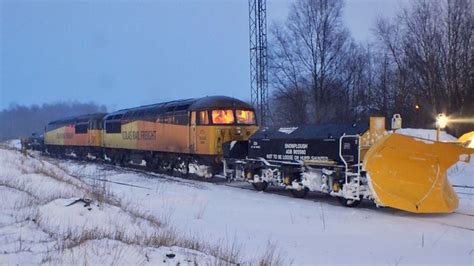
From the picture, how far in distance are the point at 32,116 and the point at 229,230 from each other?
139159mm

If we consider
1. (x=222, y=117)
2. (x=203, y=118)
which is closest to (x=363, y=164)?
(x=222, y=117)

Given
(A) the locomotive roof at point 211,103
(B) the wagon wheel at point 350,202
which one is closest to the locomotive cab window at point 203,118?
(A) the locomotive roof at point 211,103

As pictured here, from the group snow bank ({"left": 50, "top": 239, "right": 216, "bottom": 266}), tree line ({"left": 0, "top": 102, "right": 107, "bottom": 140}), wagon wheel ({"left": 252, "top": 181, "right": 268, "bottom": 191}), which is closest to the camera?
snow bank ({"left": 50, "top": 239, "right": 216, "bottom": 266})

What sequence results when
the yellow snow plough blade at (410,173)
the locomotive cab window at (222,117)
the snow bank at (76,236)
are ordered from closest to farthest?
1. the snow bank at (76,236)
2. the yellow snow plough blade at (410,173)
3. the locomotive cab window at (222,117)

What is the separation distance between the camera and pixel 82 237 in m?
7.15

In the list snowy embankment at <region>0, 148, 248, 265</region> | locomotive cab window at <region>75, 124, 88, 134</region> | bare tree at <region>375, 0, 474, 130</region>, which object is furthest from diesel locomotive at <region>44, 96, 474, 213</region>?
bare tree at <region>375, 0, 474, 130</region>

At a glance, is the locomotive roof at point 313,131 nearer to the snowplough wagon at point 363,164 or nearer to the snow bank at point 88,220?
the snowplough wagon at point 363,164

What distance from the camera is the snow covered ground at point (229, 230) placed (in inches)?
254

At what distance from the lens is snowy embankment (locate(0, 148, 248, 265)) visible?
5992 mm

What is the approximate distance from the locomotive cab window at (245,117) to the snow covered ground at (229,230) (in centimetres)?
601

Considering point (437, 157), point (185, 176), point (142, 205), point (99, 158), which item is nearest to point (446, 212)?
point (437, 157)

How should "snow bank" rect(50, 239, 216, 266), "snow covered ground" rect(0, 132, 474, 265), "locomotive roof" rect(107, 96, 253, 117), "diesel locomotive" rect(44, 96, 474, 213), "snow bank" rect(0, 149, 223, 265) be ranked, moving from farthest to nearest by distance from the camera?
"locomotive roof" rect(107, 96, 253, 117)
"diesel locomotive" rect(44, 96, 474, 213)
"snow covered ground" rect(0, 132, 474, 265)
"snow bank" rect(0, 149, 223, 265)
"snow bank" rect(50, 239, 216, 266)

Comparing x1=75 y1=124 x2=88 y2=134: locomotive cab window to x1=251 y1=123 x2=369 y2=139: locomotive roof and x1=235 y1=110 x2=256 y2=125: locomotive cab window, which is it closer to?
x1=235 y1=110 x2=256 y2=125: locomotive cab window

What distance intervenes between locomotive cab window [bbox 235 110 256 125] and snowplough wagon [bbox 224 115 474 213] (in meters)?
3.55
